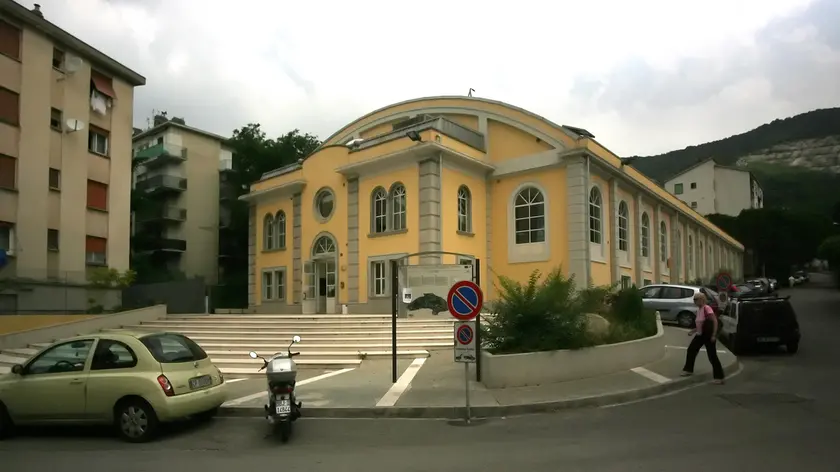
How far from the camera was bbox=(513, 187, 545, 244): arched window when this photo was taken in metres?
25.4

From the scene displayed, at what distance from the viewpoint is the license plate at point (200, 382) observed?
27.2 feet

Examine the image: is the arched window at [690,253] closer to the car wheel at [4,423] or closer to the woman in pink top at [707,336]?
the woman in pink top at [707,336]

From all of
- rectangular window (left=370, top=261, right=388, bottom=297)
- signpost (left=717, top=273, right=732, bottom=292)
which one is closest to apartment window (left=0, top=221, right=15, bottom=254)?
rectangular window (left=370, top=261, right=388, bottom=297)

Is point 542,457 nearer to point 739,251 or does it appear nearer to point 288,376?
point 288,376

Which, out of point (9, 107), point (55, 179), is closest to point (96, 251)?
point (55, 179)

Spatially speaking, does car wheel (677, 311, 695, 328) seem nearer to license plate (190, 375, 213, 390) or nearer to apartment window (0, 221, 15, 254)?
license plate (190, 375, 213, 390)

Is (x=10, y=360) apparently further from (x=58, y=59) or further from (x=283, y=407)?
(x=58, y=59)

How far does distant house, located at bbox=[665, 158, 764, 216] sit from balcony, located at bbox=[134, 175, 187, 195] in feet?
200

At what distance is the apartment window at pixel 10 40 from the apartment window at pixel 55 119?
2572 mm

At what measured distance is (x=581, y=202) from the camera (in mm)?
23875

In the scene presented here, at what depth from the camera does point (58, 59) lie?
26.7 metres

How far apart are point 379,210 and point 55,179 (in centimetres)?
1445

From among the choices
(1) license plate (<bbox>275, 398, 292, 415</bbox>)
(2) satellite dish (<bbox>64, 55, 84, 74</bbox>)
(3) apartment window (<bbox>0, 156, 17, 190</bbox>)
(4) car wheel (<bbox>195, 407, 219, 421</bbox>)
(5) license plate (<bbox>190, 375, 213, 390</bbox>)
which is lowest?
(4) car wheel (<bbox>195, 407, 219, 421</bbox>)

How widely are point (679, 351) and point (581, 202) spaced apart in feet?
32.1
